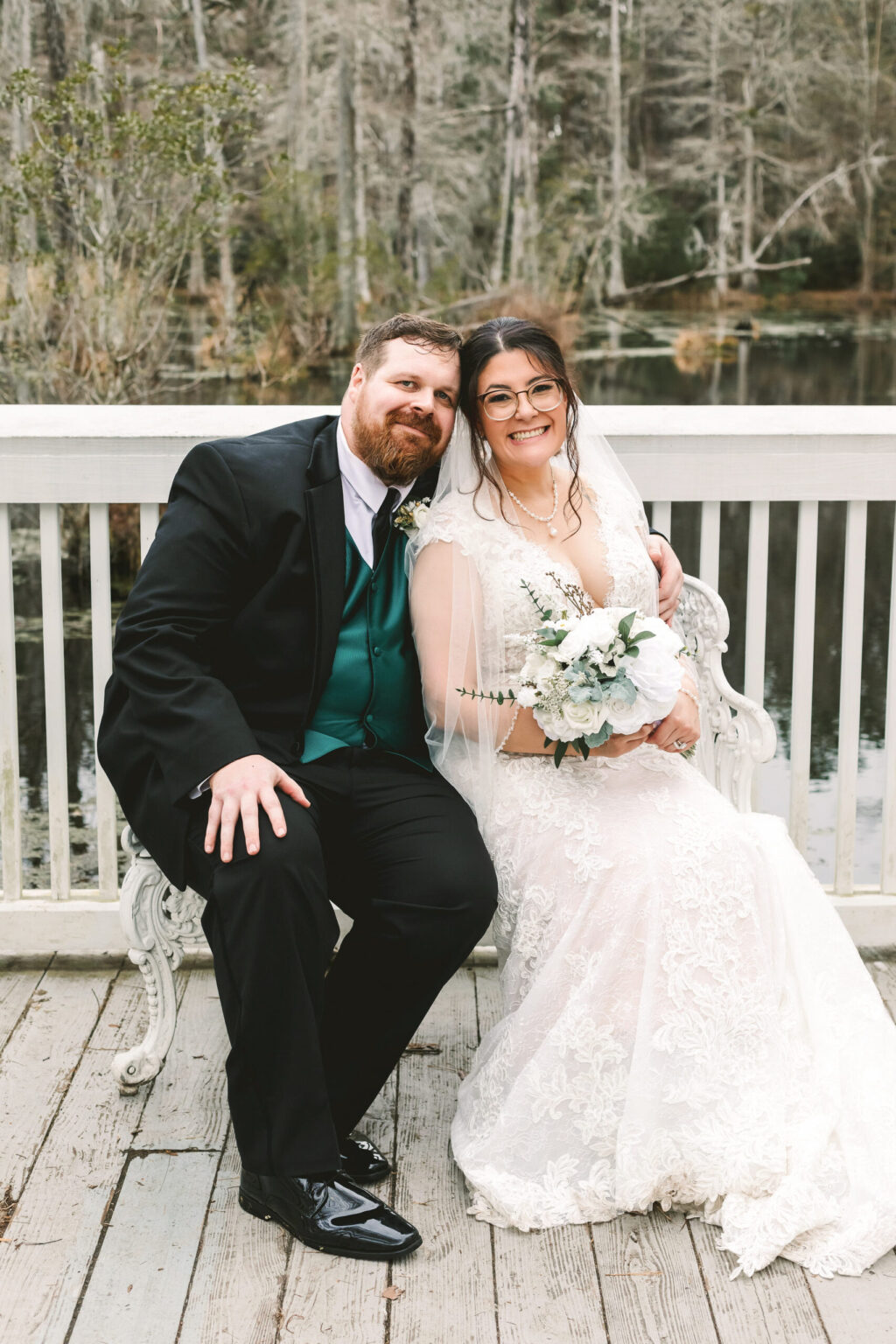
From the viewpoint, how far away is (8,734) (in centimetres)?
288

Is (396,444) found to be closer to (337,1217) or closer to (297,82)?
(337,1217)

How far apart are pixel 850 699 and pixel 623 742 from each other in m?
0.88

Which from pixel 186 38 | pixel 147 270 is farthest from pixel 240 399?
pixel 186 38

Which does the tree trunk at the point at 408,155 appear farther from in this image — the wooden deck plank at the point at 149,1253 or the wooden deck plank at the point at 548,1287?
the wooden deck plank at the point at 548,1287

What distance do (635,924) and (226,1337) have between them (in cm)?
84

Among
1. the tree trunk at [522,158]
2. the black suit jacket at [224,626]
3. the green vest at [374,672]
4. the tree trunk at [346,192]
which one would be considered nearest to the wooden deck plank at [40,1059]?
the black suit jacket at [224,626]

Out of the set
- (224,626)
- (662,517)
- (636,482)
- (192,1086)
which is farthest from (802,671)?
(192,1086)

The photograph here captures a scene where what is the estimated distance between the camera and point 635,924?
7.09 ft

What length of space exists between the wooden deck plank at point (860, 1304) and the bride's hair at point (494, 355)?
1403 millimetres

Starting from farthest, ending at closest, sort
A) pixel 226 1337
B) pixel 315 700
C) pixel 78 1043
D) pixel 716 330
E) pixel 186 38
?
pixel 716 330 → pixel 186 38 → pixel 78 1043 → pixel 315 700 → pixel 226 1337

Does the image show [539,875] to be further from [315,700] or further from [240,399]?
[240,399]

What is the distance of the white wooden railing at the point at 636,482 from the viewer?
8.98 feet

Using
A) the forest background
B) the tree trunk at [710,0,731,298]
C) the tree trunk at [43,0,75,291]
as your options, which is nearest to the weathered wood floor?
the tree trunk at [43,0,75,291]

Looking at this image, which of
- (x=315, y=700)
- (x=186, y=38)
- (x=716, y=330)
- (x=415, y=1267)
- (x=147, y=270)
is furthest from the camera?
(x=716, y=330)
